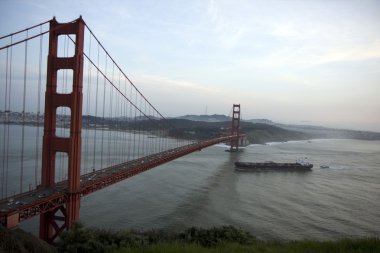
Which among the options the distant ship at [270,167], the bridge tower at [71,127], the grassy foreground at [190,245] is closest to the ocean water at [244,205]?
the bridge tower at [71,127]

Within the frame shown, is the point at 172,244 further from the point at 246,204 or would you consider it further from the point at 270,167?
the point at 270,167

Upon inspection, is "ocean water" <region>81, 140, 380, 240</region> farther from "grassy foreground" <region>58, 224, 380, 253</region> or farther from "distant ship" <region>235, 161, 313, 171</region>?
"grassy foreground" <region>58, 224, 380, 253</region>

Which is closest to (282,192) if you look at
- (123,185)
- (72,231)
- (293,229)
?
(293,229)

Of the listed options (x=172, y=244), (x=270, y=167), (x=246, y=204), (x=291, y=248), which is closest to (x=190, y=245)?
(x=172, y=244)

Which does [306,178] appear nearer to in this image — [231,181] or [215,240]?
[231,181]

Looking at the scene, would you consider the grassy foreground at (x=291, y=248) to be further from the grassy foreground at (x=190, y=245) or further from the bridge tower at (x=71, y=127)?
the bridge tower at (x=71, y=127)
